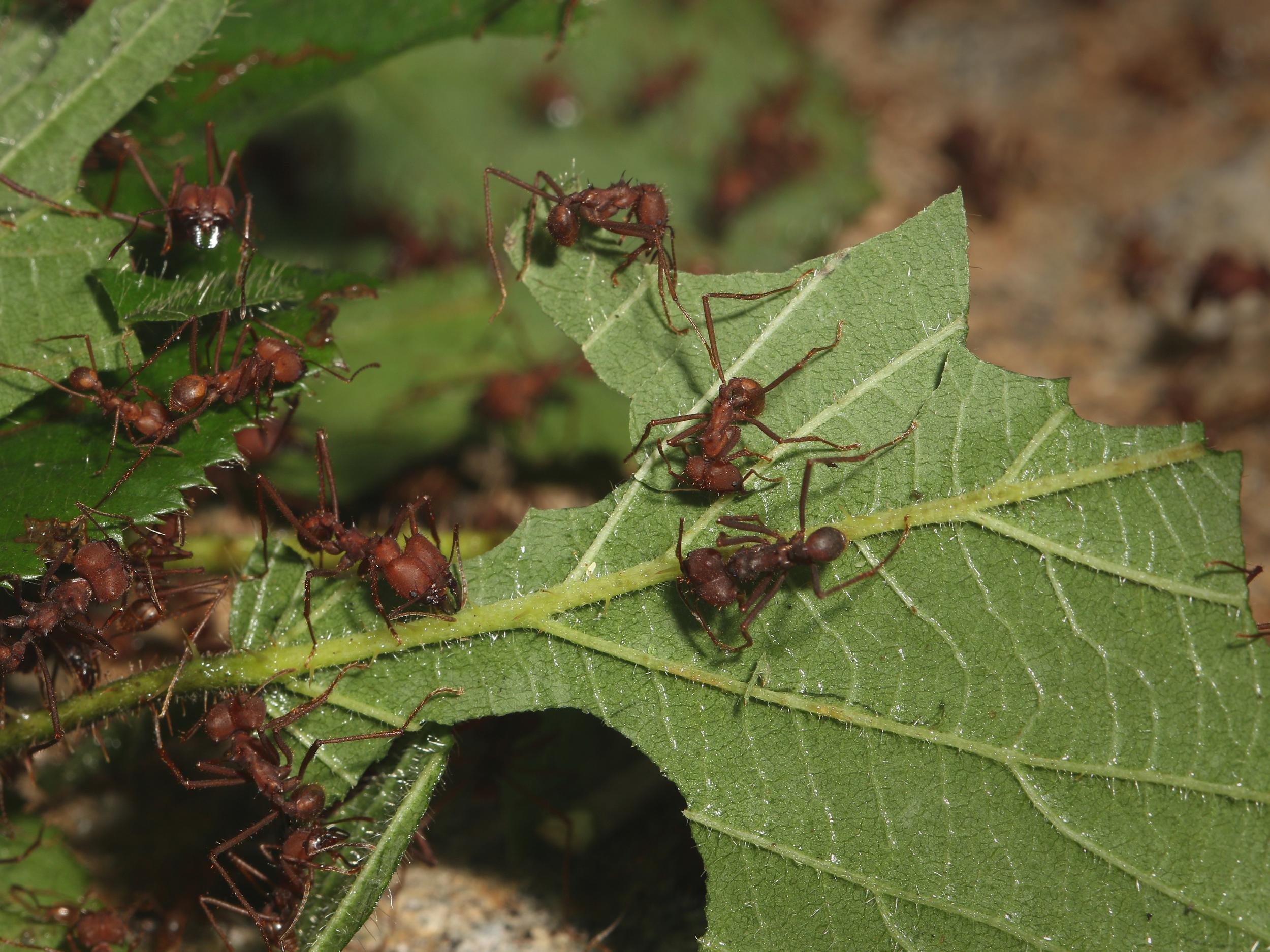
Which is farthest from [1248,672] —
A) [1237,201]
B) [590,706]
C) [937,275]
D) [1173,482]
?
[1237,201]

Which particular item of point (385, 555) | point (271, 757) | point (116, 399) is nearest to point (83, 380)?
point (116, 399)

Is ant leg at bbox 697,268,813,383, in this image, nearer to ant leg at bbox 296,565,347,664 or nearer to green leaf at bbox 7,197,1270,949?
green leaf at bbox 7,197,1270,949

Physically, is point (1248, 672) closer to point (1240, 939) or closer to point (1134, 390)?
point (1240, 939)

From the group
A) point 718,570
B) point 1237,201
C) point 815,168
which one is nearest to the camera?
point 718,570

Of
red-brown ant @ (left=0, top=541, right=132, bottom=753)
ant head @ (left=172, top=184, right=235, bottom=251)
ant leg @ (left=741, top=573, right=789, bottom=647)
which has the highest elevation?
ant head @ (left=172, top=184, right=235, bottom=251)

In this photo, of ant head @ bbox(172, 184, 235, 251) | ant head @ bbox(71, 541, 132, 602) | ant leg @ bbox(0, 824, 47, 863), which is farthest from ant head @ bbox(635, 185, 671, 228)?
ant leg @ bbox(0, 824, 47, 863)

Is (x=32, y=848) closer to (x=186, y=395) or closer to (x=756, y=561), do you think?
(x=186, y=395)
